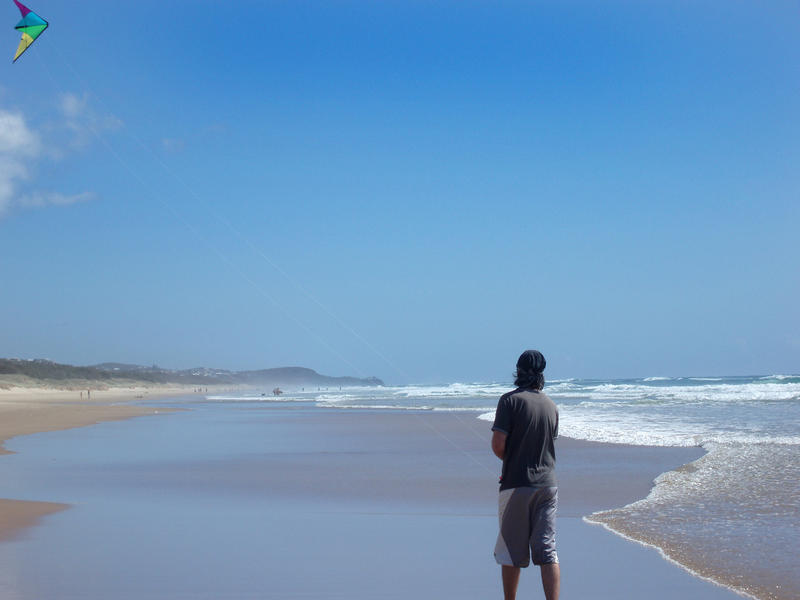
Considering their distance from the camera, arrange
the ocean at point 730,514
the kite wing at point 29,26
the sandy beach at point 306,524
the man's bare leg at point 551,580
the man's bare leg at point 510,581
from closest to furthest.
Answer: the man's bare leg at point 551,580, the man's bare leg at point 510,581, the sandy beach at point 306,524, the ocean at point 730,514, the kite wing at point 29,26

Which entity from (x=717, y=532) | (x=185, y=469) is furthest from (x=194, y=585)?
(x=185, y=469)

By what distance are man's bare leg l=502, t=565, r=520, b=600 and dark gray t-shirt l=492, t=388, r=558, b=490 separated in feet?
1.52

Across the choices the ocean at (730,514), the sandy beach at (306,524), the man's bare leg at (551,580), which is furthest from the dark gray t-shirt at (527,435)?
the ocean at (730,514)

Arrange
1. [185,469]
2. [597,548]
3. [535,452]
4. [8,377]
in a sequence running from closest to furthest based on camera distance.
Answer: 1. [535,452]
2. [597,548]
3. [185,469]
4. [8,377]

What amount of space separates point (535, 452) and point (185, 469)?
870 cm

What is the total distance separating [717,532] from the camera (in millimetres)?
7141

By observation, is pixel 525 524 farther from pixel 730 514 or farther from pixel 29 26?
pixel 29 26

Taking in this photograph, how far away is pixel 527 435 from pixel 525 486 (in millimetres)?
293

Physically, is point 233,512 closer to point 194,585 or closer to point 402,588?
point 194,585

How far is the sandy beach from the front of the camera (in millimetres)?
5398

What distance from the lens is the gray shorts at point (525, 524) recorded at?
4516mm

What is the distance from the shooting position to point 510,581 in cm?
455

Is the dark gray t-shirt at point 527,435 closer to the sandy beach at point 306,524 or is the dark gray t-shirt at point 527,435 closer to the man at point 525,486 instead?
the man at point 525,486

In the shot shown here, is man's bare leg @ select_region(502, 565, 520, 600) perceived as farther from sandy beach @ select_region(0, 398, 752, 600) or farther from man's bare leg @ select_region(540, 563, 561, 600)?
sandy beach @ select_region(0, 398, 752, 600)
